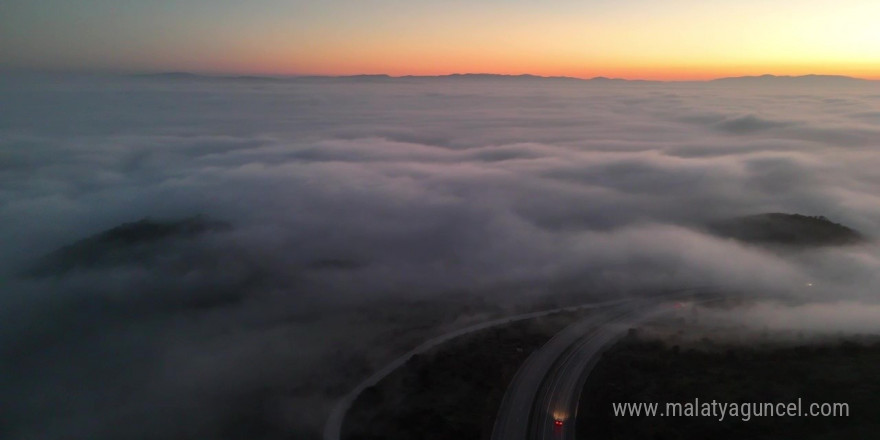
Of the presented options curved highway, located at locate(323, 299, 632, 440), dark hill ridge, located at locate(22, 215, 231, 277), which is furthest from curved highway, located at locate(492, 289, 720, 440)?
dark hill ridge, located at locate(22, 215, 231, 277)

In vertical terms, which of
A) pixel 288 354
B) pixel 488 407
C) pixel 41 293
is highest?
pixel 488 407

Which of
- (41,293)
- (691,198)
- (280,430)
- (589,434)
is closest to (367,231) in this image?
(41,293)

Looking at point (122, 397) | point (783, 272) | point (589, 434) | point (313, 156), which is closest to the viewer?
point (589, 434)

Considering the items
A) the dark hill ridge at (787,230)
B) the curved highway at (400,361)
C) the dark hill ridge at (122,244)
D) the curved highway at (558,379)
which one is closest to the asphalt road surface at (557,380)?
the curved highway at (558,379)

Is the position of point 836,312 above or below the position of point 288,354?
above

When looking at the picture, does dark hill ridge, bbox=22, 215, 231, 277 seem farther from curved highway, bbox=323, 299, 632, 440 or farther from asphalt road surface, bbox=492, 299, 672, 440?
asphalt road surface, bbox=492, 299, 672, 440

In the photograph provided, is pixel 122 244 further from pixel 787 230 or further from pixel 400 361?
pixel 787 230

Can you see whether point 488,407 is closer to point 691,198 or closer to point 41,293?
point 41,293
